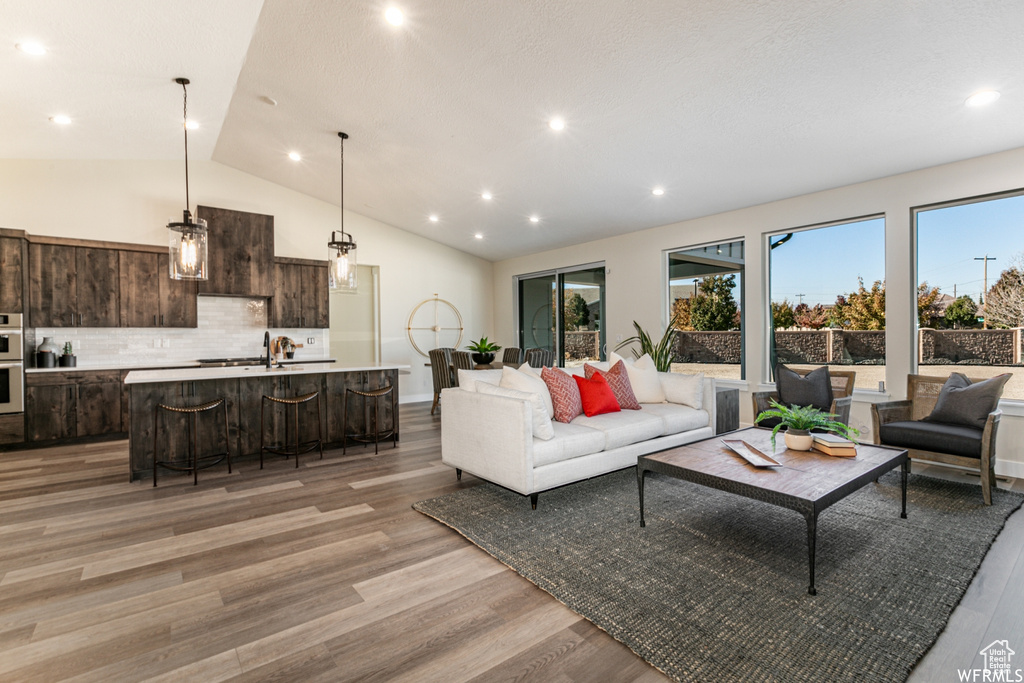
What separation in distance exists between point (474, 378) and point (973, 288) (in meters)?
4.42

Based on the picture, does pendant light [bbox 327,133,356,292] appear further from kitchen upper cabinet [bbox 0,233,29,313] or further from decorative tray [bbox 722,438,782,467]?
decorative tray [bbox 722,438,782,467]

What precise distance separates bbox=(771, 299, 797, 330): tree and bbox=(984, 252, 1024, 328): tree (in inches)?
62.1

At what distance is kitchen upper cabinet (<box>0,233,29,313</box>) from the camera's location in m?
4.98

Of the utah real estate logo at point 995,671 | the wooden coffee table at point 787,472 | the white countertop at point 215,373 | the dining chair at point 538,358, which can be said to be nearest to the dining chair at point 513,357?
the dining chair at point 538,358

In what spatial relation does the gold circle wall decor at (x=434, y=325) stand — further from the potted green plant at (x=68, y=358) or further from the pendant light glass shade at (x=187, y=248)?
the pendant light glass shade at (x=187, y=248)

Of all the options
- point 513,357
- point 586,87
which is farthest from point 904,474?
point 513,357

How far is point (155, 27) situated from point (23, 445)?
4501 mm

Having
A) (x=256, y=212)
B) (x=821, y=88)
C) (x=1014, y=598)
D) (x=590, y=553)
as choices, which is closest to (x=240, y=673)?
(x=590, y=553)

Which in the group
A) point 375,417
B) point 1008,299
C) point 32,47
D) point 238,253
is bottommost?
point 375,417

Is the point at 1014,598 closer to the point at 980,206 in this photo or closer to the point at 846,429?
the point at 846,429

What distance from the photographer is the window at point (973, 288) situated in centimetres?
406

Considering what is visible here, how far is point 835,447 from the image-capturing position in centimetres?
291

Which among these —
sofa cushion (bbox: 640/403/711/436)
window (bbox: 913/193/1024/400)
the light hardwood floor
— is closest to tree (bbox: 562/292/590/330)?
sofa cushion (bbox: 640/403/711/436)

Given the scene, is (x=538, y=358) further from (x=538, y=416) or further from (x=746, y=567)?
(x=746, y=567)
